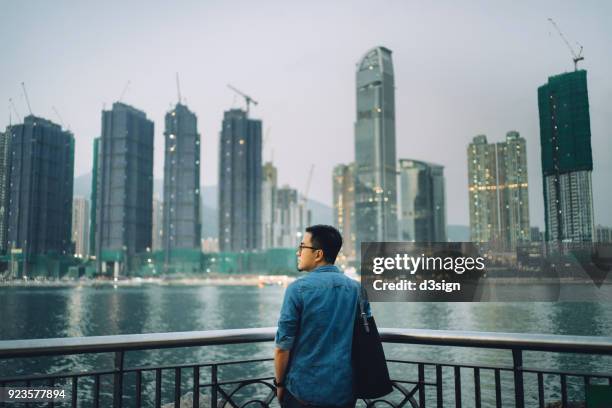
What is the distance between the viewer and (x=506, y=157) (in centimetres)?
17112

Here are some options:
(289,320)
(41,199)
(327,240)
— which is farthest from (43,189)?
(289,320)

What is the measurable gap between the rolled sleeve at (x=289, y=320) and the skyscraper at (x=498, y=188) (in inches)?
6345

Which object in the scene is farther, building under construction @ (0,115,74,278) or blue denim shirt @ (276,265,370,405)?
building under construction @ (0,115,74,278)

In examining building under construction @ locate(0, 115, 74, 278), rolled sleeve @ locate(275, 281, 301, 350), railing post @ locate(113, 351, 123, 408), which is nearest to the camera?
rolled sleeve @ locate(275, 281, 301, 350)

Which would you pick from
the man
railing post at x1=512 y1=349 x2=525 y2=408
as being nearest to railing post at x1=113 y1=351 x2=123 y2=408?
the man

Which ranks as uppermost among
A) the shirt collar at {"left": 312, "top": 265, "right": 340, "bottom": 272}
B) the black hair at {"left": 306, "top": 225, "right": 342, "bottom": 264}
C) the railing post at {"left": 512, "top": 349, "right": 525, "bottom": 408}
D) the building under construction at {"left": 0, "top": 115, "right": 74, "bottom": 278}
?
the building under construction at {"left": 0, "top": 115, "right": 74, "bottom": 278}

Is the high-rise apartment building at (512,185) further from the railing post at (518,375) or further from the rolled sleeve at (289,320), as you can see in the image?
the rolled sleeve at (289,320)

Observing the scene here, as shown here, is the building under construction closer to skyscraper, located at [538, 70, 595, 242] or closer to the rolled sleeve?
the rolled sleeve

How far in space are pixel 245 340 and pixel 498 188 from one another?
178308 mm

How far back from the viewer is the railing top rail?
9.93ft

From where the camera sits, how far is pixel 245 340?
3.55 meters

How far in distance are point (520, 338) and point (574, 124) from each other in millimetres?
57856

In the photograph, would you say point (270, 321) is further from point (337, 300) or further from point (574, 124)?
point (337, 300)

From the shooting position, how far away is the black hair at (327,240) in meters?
3.02
